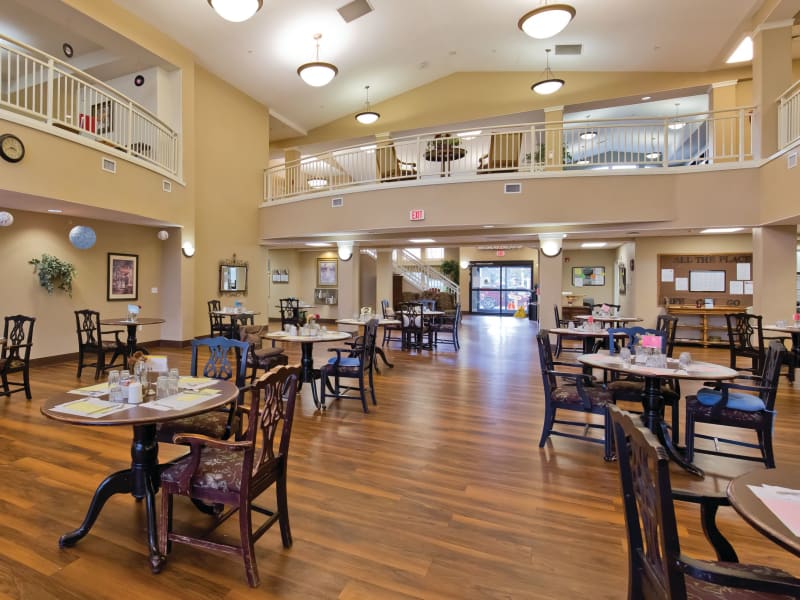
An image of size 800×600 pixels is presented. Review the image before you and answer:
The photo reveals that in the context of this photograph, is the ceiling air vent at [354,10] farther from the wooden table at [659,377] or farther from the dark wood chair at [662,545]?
the dark wood chair at [662,545]

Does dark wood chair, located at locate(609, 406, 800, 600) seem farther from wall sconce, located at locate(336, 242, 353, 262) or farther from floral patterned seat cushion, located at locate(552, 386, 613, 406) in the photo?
wall sconce, located at locate(336, 242, 353, 262)

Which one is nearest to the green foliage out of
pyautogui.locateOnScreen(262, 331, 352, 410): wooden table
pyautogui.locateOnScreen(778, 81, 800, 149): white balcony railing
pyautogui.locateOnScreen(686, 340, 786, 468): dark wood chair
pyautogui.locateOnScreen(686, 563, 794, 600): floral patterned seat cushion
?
pyautogui.locateOnScreen(778, 81, 800, 149): white balcony railing

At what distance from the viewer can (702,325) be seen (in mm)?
9727

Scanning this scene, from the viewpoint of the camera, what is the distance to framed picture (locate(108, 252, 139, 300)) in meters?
8.29

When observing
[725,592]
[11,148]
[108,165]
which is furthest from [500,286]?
[725,592]

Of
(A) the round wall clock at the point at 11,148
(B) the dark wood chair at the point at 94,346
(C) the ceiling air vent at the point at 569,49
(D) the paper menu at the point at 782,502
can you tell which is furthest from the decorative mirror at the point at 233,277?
(D) the paper menu at the point at 782,502

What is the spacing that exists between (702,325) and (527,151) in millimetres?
5923

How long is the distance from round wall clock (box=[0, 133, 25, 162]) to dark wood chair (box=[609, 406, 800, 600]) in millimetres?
6960

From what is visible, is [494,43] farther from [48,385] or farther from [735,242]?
[48,385]

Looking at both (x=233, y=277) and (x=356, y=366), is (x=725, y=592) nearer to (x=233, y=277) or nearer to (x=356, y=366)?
(x=356, y=366)

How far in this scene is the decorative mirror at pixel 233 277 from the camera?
1012 centimetres

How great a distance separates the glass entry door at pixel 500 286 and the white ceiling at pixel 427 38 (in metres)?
9.59

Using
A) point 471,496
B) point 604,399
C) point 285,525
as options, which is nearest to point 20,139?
point 285,525

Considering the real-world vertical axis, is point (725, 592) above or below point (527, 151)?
below
